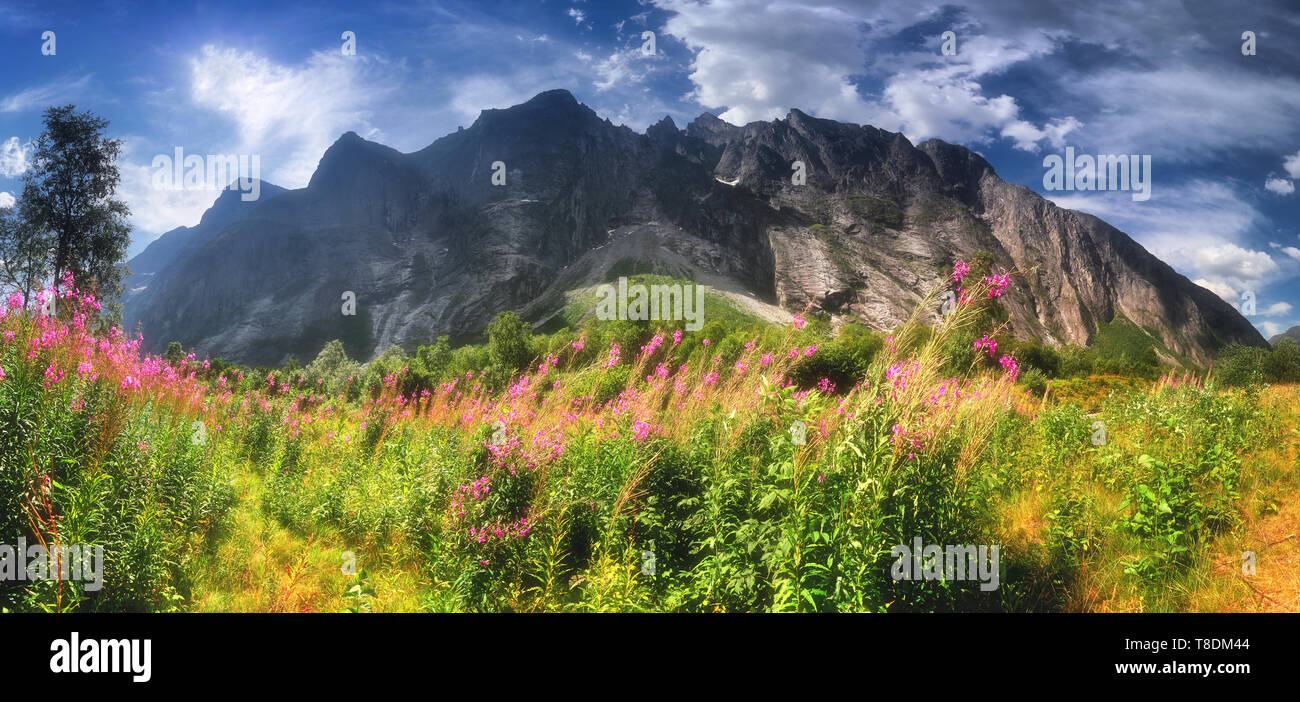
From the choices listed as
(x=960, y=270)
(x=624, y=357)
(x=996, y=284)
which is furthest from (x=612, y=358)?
(x=624, y=357)

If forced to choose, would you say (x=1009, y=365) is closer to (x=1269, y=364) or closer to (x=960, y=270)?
(x=960, y=270)

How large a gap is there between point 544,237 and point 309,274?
300 ft

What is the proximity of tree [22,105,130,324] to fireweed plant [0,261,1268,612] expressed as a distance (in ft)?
95.1

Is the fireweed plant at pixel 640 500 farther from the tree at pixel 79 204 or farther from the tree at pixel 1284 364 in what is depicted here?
the tree at pixel 1284 364

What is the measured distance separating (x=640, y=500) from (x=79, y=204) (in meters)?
36.3

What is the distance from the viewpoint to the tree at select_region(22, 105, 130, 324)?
80.6 feet

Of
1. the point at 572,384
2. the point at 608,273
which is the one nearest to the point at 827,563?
the point at 572,384

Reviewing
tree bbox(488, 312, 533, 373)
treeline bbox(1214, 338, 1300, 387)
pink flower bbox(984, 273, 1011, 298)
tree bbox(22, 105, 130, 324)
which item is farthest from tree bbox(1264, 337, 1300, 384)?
tree bbox(22, 105, 130, 324)

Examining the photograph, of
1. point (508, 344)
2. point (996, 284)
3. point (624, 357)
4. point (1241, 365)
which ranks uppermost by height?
point (508, 344)

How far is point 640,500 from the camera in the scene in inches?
189

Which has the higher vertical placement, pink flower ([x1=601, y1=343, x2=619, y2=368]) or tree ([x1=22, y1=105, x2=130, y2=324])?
tree ([x1=22, y1=105, x2=130, y2=324])

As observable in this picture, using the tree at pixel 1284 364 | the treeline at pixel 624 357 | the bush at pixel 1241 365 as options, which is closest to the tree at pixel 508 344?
the treeline at pixel 624 357

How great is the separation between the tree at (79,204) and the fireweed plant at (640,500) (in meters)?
29.0

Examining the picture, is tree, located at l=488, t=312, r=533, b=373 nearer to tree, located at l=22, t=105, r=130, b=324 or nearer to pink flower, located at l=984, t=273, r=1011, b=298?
tree, located at l=22, t=105, r=130, b=324
